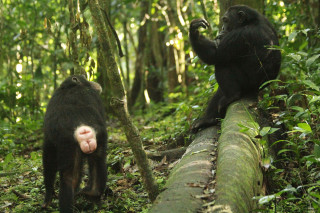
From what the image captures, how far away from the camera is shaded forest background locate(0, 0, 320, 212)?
4125 mm

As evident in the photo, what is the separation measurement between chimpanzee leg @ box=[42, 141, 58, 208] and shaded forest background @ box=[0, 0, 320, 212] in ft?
0.49

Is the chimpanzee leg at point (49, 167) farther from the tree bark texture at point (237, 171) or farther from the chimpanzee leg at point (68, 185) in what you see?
the tree bark texture at point (237, 171)

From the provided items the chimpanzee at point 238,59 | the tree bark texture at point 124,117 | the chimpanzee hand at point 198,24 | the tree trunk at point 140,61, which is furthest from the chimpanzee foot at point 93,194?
the tree trunk at point 140,61

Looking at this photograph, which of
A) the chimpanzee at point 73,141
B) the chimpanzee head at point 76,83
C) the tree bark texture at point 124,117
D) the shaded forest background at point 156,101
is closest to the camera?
the tree bark texture at point 124,117

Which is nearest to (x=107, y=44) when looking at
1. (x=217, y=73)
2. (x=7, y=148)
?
(x=217, y=73)

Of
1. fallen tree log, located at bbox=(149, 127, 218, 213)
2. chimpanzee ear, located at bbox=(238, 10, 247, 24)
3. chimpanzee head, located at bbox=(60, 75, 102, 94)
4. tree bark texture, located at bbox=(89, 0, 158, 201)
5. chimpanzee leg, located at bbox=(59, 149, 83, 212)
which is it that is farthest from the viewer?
chimpanzee ear, located at bbox=(238, 10, 247, 24)

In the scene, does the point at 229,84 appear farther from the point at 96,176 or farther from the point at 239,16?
the point at 96,176

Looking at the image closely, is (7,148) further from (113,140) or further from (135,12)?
(135,12)

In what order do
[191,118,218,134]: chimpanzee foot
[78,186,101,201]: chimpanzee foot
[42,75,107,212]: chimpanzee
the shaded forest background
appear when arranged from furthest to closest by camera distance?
[191,118,218,134]: chimpanzee foot
[78,186,101,201]: chimpanzee foot
the shaded forest background
[42,75,107,212]: chimpanzee

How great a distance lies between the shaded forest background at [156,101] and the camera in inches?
162

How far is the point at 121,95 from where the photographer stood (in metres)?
3.70

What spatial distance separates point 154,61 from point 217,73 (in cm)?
682

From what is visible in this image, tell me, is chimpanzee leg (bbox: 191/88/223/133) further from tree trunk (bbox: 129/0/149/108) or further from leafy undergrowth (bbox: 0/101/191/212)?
tree trunk (bbox: 129/0/149/108)

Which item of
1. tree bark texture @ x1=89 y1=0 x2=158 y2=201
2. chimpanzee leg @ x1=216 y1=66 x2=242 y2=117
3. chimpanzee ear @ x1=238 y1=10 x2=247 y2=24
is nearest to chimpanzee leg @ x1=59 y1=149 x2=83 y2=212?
tree bark texture @ x1=89 y1=0 x2=158 y2=201
